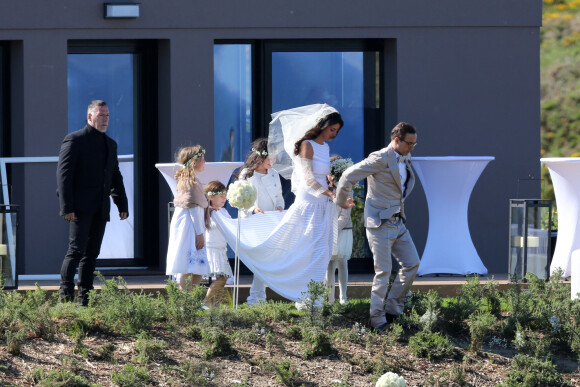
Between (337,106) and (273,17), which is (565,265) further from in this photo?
(273,17)

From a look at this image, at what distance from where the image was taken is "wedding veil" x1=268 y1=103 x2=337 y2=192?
10.0 m

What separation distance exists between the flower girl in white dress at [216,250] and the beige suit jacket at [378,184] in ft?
6.05

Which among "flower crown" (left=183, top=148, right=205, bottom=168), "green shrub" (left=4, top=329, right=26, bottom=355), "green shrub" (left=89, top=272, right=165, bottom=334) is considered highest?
"flower crown" (left=183, top=148, right=205, bottom=168)

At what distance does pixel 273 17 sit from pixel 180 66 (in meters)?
1.26

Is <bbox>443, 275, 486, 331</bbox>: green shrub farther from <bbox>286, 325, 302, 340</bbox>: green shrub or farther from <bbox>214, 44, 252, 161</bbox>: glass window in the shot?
<bbox>214, 44, 252, 161</bbox>: glass window

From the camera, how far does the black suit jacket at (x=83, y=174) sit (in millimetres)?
9469

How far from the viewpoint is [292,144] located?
1018 centimetres

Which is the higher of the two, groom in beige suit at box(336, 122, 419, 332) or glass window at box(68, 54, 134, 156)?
glass window at box(68, 54, 134, 156)

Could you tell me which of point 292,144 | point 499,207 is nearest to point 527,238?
point 499,207

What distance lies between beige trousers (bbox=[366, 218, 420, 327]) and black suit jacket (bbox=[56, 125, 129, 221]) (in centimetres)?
241

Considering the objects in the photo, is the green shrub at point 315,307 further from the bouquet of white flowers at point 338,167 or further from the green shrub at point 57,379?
the green shrub at point 57,379

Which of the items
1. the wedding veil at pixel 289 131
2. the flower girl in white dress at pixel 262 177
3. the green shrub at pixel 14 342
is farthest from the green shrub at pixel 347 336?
the green shrub at pixel 14 342

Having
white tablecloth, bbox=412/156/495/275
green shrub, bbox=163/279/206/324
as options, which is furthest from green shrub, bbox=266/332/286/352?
white tablecloth, bbox=412/156/495/275

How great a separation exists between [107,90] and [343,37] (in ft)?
9.57
